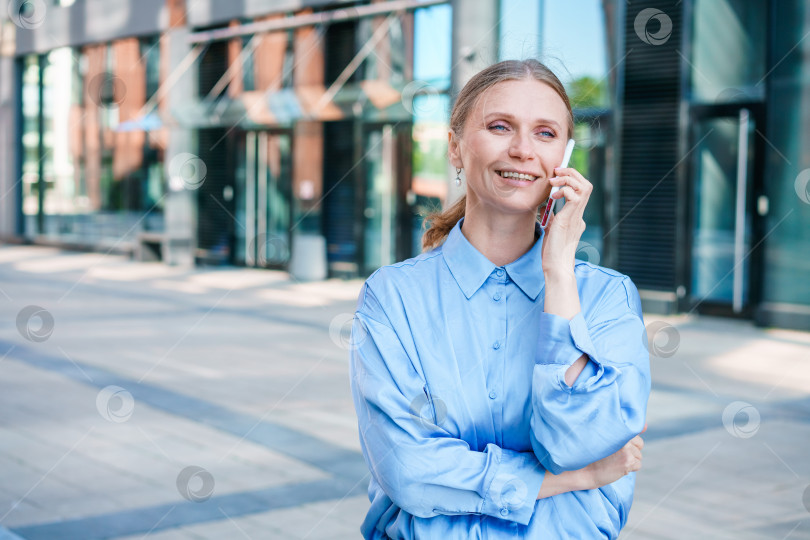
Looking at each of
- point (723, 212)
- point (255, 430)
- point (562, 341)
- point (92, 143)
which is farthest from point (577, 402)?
point (92, 143)

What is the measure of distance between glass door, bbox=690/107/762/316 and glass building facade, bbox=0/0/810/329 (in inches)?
1.1

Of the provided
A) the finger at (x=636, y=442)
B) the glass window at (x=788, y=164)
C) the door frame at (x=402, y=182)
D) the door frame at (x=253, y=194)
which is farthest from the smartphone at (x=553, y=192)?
the door frame at (x=253, y=194)

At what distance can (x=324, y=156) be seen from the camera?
714 inches

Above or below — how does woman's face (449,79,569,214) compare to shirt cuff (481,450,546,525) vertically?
above

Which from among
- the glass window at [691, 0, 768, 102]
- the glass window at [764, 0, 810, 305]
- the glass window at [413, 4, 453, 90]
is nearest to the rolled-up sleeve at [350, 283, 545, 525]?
the glass window at [764, 0, 810, 305]

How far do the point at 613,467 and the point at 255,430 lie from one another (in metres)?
4.69

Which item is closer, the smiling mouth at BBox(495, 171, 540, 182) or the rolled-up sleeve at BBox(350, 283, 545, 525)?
the rolled-up sleeve at BBox(350, 283, 545, 525)

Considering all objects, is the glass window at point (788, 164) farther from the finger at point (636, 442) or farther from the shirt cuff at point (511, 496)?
the shirt cuff at point (511, 496)

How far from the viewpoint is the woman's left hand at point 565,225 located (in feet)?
5.98

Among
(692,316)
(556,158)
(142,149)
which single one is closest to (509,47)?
(556,158)

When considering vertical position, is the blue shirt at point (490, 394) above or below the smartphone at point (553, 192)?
below

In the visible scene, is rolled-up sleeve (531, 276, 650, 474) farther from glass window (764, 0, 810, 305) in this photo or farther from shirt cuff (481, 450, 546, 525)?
glass window (764, 0, 810, 305)

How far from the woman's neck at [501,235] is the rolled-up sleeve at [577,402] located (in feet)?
0.80

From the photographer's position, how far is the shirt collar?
75.4 inches
